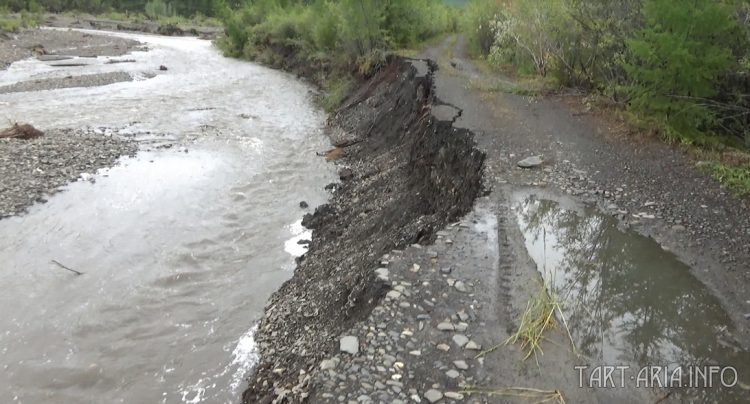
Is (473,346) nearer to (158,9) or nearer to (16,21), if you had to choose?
(16,21)

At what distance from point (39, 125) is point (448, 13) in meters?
30.9

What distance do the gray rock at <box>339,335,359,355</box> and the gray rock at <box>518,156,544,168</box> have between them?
600 centimetres

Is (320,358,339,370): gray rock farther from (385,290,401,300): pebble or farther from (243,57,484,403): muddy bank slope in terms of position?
(385,290,401,300): pebble

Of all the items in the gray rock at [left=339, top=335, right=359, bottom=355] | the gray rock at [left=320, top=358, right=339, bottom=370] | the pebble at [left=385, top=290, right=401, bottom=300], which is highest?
the pebble at [left=385, top=290, right=401, bottom=300]

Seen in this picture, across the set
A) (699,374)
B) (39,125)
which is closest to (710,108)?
(699,374)

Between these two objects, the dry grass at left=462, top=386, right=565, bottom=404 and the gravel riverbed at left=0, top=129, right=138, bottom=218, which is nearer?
the dry grass at left=462, top=386, right=565, bottom=404

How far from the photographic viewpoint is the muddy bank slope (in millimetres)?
6453

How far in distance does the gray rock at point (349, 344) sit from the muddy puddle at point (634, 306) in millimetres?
2330

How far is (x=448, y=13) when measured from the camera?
40.7m

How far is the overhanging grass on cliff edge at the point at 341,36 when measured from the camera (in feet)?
83.8

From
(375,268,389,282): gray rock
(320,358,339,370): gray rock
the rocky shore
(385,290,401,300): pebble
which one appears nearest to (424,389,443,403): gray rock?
(320,358,339,370): gray rock

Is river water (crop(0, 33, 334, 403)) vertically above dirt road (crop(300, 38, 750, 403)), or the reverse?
dirt road (crop(300, 38, 750, 403))

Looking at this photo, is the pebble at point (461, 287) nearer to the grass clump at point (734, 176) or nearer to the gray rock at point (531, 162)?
the gray rock at point (531, 162)

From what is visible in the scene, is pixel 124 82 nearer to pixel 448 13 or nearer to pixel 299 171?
pixel 299 171
